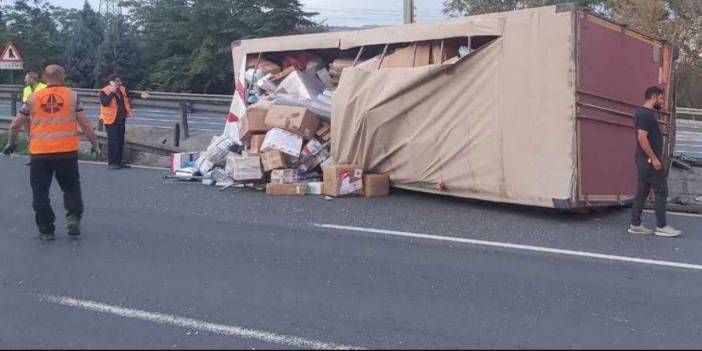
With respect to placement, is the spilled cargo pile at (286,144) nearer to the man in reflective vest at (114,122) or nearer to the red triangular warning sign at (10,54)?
the man in reflective vest at (114,122)

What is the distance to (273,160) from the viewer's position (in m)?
11.2

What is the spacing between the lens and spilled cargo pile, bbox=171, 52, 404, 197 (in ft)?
35.9

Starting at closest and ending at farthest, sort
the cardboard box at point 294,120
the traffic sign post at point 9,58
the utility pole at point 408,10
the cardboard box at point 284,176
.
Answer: the cardboard box at point 284,176, the cardboard box at point 294,120, the utility pole at point 408,10, the traffic sign post at point 9,58

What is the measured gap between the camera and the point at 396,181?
10984mm

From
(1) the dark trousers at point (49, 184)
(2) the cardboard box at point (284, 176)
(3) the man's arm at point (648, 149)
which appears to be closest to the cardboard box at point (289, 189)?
(2) the cardboard box at point (284, 176)

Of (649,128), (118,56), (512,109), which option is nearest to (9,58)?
(512,109)

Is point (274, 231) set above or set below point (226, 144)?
below

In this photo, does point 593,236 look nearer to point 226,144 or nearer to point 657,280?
point 657,280

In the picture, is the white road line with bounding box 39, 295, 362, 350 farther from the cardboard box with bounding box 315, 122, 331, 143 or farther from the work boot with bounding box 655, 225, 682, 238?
the cardboard box with bounding box 315, 122, 331, 143

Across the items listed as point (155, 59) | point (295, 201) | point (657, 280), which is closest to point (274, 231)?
point (295, 201)

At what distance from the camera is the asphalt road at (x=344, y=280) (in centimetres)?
522

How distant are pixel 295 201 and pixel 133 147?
6.03m

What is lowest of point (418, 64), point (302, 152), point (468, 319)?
point (468, 319)

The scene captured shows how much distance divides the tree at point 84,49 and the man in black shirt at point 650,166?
3545 centimetres
